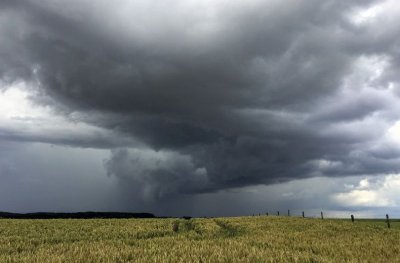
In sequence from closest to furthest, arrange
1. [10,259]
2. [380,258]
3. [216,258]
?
[216,258] < [10,259] < [380,258]

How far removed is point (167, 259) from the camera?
1220 cm

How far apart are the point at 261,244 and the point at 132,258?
24.4 ft

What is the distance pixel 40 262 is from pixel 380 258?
12150mm

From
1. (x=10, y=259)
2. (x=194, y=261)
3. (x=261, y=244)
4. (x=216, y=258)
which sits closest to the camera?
(x=194, y=261)

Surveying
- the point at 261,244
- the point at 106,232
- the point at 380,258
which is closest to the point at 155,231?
the point at 106,232

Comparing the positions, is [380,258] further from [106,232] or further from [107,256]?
[106,232]

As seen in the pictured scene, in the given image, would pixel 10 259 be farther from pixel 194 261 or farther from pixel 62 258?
pixel 194 261

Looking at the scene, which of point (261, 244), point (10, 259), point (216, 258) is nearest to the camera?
point (216, 258)

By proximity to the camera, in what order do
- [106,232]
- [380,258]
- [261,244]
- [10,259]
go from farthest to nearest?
1. [106,232]
2. [261,244]
3. [380,258]
4. [10,259]

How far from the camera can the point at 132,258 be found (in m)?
13.6

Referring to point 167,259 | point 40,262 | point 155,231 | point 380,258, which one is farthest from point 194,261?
point 155,231

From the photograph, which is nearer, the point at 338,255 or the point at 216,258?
the point at 216,258

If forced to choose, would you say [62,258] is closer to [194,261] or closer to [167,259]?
[167,259]

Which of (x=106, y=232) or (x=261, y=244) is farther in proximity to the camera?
(x=106, y=232)
